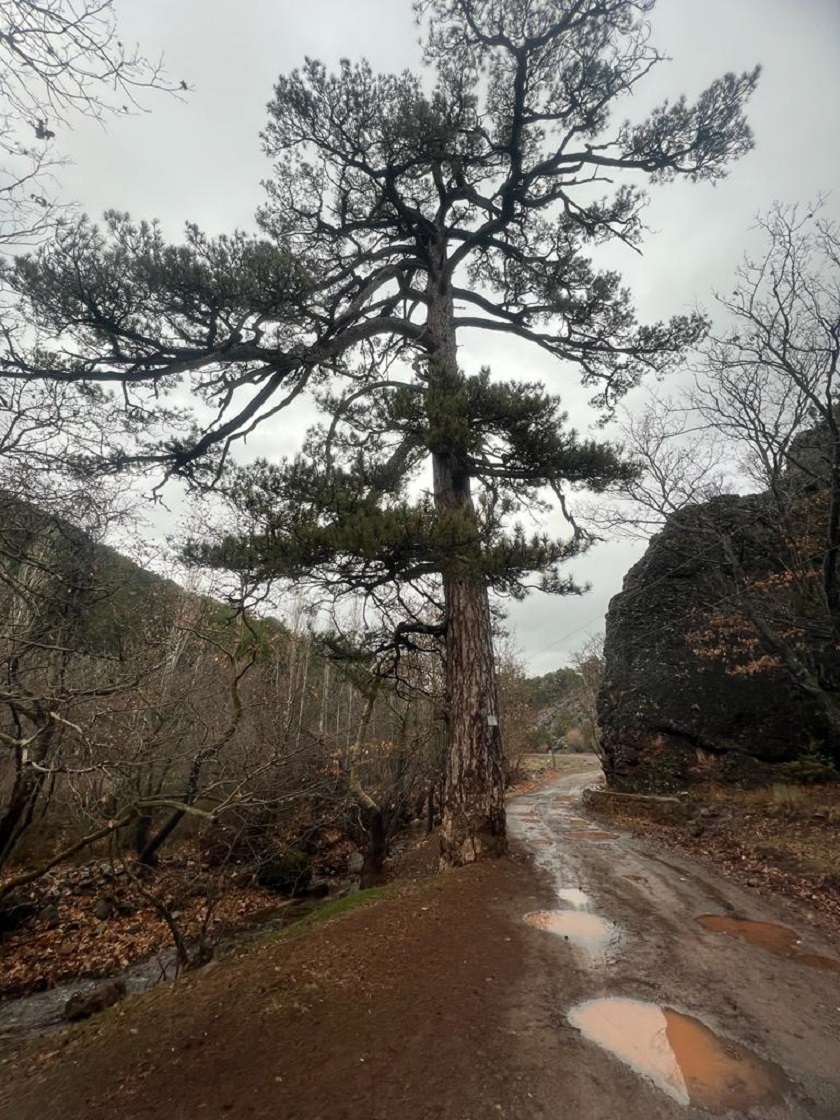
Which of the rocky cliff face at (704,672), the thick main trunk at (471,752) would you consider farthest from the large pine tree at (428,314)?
the rocky cliff face at (704,672)

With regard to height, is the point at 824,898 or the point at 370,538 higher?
the point at 370,538

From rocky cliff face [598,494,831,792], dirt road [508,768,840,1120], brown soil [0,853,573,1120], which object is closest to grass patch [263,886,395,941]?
brown soil [0,853,573,1120]

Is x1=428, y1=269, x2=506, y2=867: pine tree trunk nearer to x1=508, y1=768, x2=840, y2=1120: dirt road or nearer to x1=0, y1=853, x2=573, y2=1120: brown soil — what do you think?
x1=508, y1=768, x2=840, y2=1120: dirt road

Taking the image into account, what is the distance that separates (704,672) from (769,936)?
6896mm

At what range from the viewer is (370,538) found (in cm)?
509

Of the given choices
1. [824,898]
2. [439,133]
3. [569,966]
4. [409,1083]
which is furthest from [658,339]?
[409,1083]

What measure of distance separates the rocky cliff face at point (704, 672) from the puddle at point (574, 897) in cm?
505

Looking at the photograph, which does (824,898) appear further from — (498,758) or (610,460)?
(610,460)

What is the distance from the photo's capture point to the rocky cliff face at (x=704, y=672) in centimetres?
938

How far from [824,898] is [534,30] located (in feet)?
36.0

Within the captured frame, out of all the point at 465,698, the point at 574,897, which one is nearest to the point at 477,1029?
the point at 574,897

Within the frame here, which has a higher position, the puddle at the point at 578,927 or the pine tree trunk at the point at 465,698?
the pine tree trunk at the point at 465,698

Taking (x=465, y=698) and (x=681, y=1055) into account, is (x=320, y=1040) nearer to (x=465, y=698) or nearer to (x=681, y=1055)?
(x=681, y=1055)

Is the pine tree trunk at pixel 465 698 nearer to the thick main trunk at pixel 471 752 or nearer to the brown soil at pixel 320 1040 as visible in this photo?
the thick main trunk at pixel 471 752
